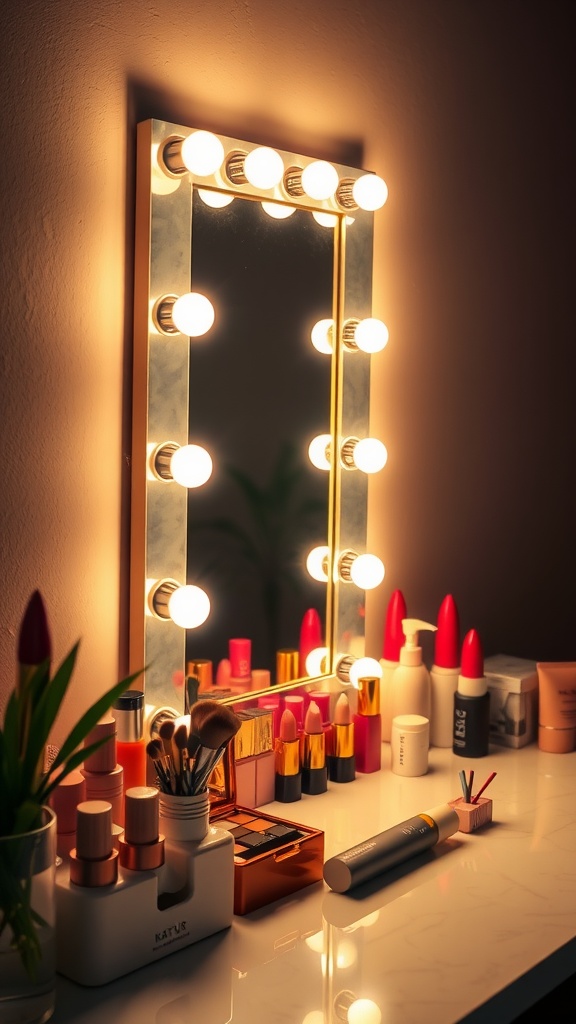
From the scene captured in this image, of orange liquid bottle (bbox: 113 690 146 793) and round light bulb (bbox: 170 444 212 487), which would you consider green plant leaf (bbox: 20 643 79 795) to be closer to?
orange liquid bottle (bbox: 113 690 146 793)

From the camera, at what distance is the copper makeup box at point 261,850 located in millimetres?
1002

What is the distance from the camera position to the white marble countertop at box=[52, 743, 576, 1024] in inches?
33.0

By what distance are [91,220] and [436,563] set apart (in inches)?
31.2

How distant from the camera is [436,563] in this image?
1669 mm

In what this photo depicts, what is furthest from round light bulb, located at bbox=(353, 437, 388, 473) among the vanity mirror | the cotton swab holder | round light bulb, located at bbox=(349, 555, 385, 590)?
the cotton swab holder

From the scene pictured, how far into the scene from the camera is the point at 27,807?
785mm

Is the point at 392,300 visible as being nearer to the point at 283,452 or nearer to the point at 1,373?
the point at 283,452

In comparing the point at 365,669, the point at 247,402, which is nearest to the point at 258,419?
the point at 247,402

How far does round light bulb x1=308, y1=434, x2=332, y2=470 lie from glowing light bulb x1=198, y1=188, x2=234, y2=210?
1.06 ft

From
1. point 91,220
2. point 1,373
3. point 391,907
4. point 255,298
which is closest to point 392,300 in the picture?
point 255,298

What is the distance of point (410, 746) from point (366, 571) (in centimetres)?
24

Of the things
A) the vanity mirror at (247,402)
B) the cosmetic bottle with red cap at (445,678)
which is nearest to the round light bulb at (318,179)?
the vanity mirror at (247,402)

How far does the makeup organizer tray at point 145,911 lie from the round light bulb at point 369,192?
81 cm

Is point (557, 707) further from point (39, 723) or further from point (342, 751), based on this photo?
point (39, 723)
